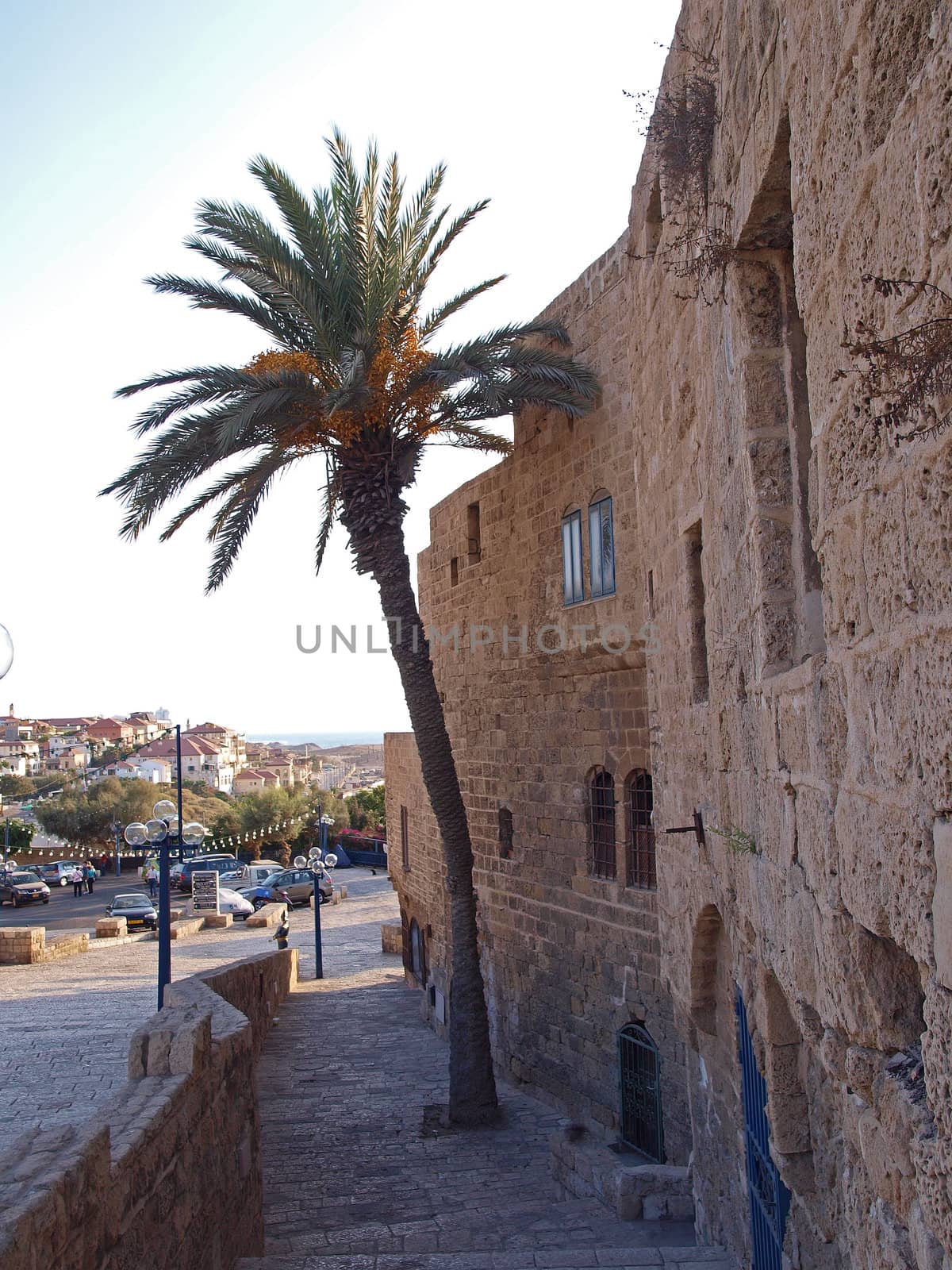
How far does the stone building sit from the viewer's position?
5.57 ft

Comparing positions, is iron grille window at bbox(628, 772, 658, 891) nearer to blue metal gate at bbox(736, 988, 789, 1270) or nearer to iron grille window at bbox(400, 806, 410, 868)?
blue metal gate at bbox(736, 988, 789, 1270)

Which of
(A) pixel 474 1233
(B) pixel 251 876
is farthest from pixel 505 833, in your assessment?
(B) pixel 251 876

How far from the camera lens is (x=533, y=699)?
11586 mm

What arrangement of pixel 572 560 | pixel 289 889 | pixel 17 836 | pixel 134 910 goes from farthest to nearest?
pixel 17 836 < pixel 289 889 < pixel 134 910 < pixel 572 560

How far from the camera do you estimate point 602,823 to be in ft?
34.2

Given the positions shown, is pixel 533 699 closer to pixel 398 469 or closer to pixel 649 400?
pixel 398 469

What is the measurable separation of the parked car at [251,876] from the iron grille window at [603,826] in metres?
27.5

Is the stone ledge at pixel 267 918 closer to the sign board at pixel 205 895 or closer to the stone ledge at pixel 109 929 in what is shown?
the sign board at pixel 205 895

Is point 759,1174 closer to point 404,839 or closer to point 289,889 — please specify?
point 404,839

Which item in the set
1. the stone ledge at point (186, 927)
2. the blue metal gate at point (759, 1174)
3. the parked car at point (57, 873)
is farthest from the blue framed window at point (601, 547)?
the parked car at point (57, 873)

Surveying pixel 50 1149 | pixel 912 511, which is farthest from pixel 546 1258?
pixel 912 511

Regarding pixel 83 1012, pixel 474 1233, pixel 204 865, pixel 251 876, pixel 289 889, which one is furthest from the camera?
pixel 204 865

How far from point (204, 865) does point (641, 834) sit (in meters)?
37.0

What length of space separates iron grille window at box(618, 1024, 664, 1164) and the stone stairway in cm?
83
